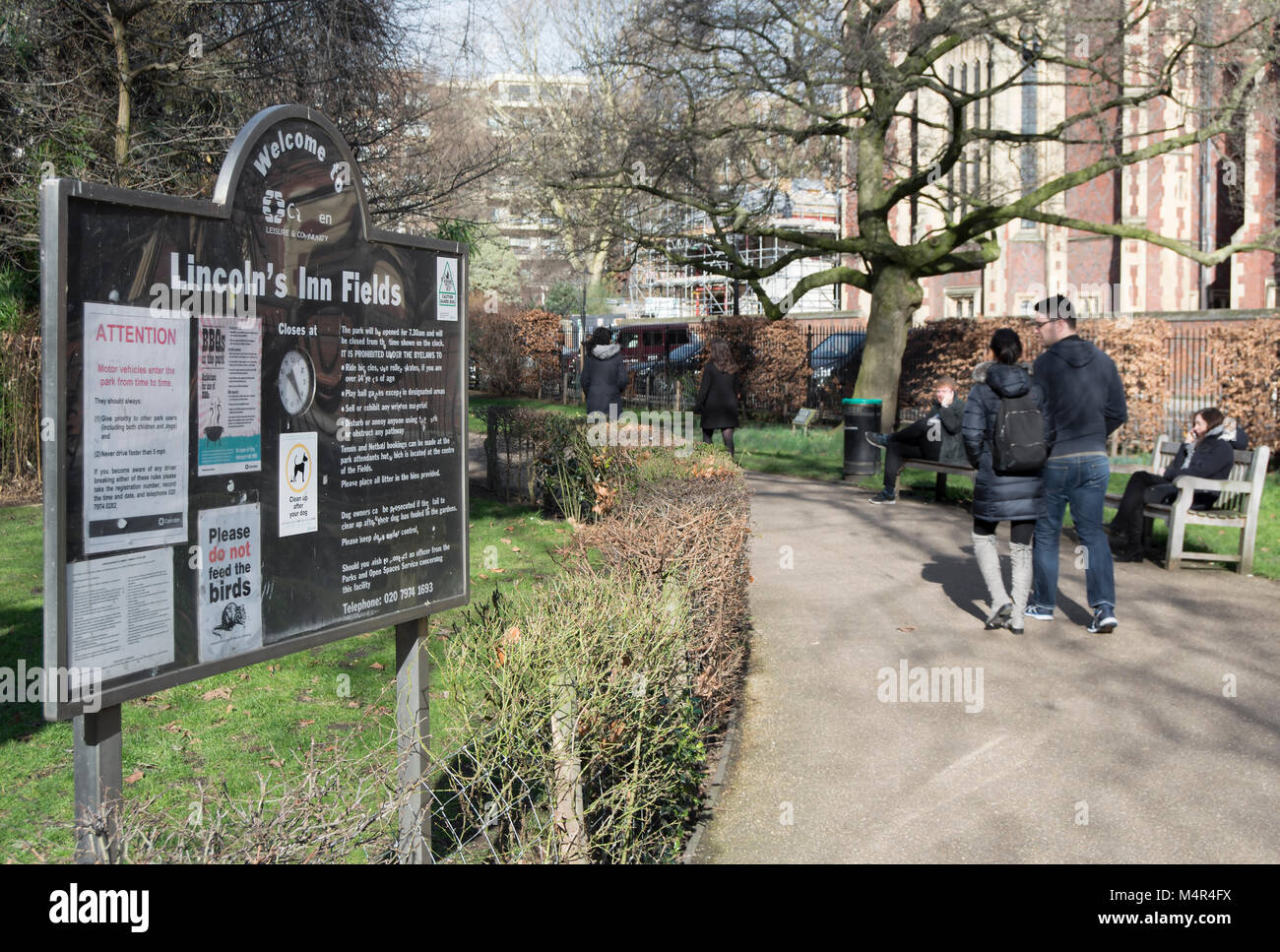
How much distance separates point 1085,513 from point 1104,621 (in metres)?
0.72

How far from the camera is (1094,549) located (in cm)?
741

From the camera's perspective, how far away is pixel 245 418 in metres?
3.08

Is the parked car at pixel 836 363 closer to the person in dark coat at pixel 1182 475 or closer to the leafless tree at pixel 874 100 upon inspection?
the leafless tree at pixel 874 100

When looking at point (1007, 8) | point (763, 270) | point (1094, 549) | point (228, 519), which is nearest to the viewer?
point (228, 519)

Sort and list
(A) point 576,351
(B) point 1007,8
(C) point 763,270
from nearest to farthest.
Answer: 1. (B) point 1007,8
2. (C) point 763,270
3. (A) point 576,351

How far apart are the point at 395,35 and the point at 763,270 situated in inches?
412

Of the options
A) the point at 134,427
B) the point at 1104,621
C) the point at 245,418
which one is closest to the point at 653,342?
the point at 1104,621

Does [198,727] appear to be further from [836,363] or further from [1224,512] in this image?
[836,363]

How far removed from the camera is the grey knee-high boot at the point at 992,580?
24.8 ft

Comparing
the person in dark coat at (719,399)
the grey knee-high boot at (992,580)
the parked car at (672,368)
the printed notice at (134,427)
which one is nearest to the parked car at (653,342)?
the parked car at (672,368)

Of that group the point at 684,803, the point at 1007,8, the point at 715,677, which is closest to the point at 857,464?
the point at 1007,8

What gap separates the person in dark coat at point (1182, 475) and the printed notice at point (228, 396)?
8.70m
